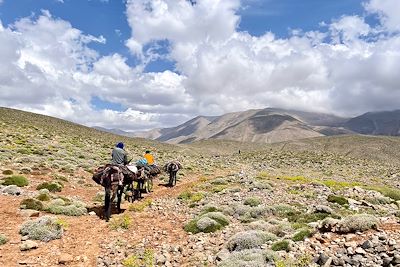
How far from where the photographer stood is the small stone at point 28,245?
509 inches

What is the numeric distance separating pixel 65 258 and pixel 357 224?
9597 mm

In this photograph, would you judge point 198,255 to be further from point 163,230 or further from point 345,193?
point 345,193

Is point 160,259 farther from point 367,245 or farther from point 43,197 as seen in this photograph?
point 43,197

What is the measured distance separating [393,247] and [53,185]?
20.6 meters

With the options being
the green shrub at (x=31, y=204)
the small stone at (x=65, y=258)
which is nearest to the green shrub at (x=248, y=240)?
the small stone at (x=65, y=258)

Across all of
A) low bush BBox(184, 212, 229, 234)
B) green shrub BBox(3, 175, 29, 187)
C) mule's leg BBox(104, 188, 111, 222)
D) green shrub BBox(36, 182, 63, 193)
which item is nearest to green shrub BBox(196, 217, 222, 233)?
low bush BBox(184, 212, 229, 234)

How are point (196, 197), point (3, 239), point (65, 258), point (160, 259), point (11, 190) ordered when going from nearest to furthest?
point (65, 258)
point (160, 259)
point (3, 239)
point (11, 190)
point (196, 197)

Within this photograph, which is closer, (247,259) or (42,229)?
(247,259)

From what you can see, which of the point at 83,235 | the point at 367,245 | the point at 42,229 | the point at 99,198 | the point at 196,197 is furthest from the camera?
the point at 99,198

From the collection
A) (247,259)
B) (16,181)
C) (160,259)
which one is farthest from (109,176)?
(247,259)

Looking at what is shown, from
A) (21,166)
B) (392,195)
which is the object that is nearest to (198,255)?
(392,195)

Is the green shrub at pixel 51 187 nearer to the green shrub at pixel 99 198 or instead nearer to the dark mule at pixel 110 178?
the green shrub at pixel 99 198

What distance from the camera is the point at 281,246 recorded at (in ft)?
38.9

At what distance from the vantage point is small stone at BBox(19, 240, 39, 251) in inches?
509
